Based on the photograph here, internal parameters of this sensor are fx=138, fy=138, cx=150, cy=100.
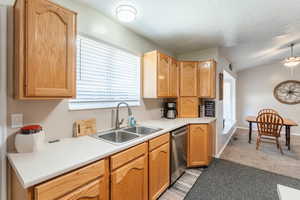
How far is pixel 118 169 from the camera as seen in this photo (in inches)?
47.4

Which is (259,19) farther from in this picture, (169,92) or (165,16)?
(169,92)

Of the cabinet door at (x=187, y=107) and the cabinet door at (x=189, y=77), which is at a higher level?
the cabinet door at (x=189, y=77)

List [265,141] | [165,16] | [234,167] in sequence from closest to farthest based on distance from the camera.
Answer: [165,16] → [234,167] → [265,141]

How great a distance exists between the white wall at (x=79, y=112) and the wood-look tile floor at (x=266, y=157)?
243 centimetres

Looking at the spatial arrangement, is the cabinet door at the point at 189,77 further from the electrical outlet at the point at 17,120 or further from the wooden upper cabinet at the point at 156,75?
the electrical outlet at the point at 17,120

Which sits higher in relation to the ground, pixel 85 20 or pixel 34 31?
pixel 85 20

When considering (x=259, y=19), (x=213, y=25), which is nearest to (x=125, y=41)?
(x=213, y=25)

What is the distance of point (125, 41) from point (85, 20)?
0.63 m

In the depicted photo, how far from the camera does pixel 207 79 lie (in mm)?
2773

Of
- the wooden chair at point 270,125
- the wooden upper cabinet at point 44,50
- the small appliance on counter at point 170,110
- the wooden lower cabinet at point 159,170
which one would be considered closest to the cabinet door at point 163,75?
the small appliance on counter at point 170,110

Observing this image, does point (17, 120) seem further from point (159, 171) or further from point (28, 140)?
point (159, 171)

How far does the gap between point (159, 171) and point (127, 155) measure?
677 millimetres

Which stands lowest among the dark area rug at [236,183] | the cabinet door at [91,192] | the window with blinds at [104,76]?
the dark area rug at [236,183]

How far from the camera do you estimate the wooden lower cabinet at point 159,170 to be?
5.28ft
